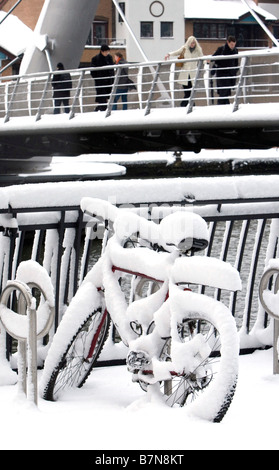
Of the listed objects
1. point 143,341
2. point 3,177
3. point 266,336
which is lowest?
point 3,177

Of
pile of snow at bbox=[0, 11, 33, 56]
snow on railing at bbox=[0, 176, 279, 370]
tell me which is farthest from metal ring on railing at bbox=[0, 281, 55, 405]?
pile of snow at bbox=[0, 11, 33, 56]

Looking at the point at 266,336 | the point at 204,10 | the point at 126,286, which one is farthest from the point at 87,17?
the point at 204,10

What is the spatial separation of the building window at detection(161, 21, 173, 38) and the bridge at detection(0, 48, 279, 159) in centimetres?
3801

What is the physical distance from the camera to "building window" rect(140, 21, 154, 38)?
66000 mm

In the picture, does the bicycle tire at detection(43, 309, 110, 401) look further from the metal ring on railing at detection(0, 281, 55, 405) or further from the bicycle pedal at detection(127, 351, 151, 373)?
the bicycle pedal at detection(127, 351, 151, 373)

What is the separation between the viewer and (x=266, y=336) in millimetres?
6512

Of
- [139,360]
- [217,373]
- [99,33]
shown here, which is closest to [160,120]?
[139,360]

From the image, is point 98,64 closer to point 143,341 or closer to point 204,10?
point 143,341

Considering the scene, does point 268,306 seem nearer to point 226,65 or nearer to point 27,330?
point 27,330

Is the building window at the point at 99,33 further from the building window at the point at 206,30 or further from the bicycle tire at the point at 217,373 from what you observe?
the bicycle tire at the point at 217,373

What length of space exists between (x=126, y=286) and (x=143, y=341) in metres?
8.38

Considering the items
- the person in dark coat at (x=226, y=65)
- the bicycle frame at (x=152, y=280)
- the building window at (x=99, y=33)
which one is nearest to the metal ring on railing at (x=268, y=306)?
the bicycle frame at (x=152, y=280)

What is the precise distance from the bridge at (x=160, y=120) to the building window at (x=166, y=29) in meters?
38.0

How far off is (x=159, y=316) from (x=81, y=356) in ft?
2.85
